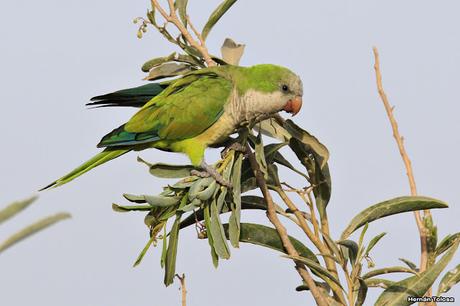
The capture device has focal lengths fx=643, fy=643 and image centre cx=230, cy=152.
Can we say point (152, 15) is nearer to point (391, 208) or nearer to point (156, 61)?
point (156, 61)

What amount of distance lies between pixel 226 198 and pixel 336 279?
76 cm

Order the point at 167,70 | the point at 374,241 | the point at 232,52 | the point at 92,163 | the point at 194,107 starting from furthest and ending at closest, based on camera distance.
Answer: the point at 194,107, the point at 92,163, the point at 232,52, the point at 167,70, the point at 374,241

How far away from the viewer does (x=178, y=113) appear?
451cm

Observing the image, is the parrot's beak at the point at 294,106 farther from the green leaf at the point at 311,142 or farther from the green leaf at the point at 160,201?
the green leaf at the point at 160,201

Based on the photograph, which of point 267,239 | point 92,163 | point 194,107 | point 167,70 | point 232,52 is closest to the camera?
point 267,239

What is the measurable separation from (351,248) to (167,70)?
1592 millimetres

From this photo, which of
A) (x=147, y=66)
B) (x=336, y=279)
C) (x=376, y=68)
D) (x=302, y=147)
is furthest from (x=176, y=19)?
(x=336, y=279)

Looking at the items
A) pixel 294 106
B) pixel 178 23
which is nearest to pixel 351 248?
pixel 178 23

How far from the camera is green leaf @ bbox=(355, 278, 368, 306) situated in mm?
2705

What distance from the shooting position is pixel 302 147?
3197 millimetres

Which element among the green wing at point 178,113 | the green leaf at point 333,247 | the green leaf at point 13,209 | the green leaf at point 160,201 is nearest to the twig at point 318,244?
the green leaf at point 333,247

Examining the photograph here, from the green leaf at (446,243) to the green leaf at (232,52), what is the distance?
1796 millimetres

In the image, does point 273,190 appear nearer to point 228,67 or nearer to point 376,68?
point 376,68

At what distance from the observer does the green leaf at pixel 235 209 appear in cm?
299
